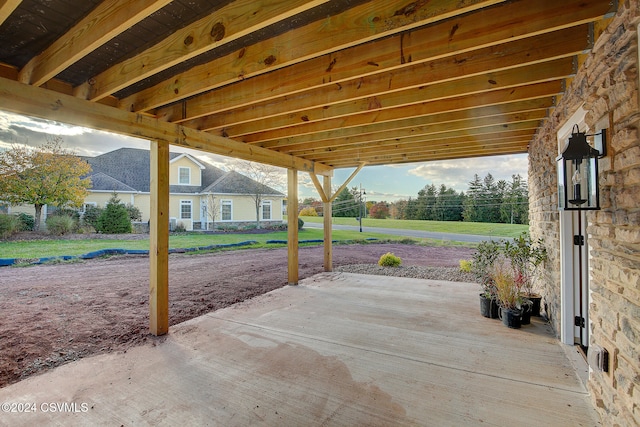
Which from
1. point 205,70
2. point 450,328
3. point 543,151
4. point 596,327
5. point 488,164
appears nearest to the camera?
point 596,327

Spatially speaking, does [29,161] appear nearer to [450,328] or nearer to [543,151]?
[450,328]

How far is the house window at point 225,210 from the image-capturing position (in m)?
15.5

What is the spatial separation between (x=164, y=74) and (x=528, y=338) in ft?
15.7

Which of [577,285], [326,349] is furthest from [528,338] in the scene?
[326,349]

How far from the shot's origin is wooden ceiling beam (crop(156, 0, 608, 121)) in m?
1.74

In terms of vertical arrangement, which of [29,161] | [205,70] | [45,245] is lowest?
[45,245]

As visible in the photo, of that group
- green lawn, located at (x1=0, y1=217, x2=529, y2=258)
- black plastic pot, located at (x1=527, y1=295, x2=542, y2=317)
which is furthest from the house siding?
black plastic pot, located at (x1=527, y1=295, x2=542, y2=317)

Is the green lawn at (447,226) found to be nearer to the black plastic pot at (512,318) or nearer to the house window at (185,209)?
the black plastic pot at (512,318)

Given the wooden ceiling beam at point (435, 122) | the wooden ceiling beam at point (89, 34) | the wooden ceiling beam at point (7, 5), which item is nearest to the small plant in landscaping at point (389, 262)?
the wooden ceiling beam at point (435, 122)

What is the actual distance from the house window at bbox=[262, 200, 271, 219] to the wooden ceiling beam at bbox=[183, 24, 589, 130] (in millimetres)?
13212

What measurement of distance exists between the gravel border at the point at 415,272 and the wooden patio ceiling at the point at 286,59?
3.51 m

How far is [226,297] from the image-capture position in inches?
197

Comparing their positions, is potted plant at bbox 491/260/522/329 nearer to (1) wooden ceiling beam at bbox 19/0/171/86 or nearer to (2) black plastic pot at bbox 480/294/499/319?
(2) black plastic pot at bbox 480/294/499/319

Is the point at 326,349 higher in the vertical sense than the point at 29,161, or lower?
lower
